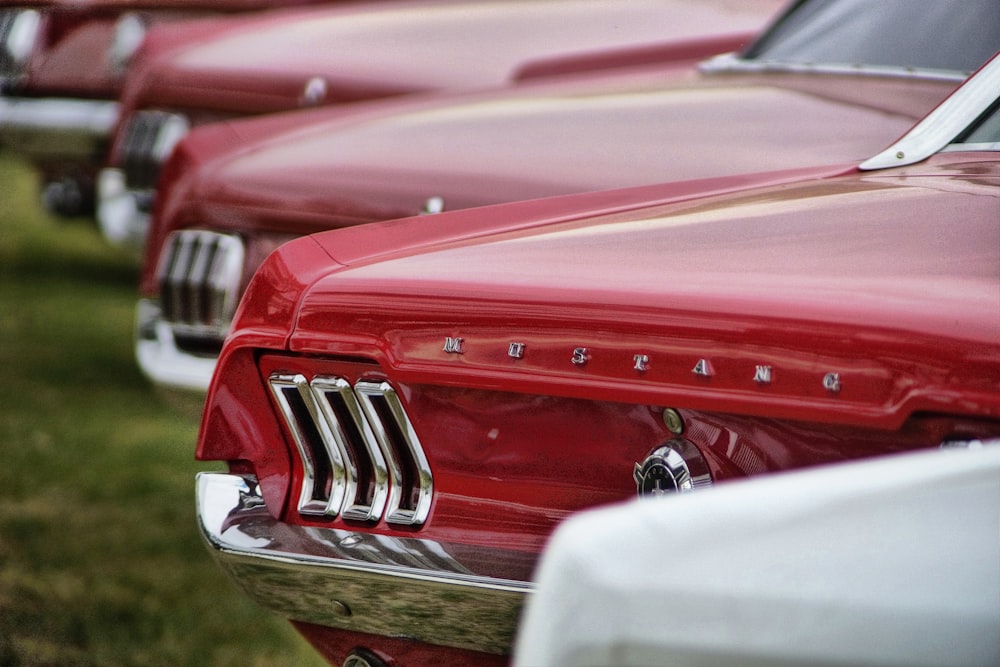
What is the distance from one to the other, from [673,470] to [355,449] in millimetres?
528

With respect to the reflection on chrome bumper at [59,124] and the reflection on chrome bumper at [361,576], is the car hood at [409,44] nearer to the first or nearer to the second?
the reflection on chrome bumper at [59,124]

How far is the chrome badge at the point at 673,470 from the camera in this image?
5.06 ft

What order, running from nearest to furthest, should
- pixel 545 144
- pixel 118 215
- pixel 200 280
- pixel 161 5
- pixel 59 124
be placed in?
pixel 545 144
pixel 200 280
pixel 118 215
pixel 59 124
pixel 161 5

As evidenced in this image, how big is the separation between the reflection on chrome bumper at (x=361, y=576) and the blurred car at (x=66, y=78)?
3913 mm

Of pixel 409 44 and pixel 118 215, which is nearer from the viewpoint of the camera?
pixel 409 44

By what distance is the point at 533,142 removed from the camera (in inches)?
109

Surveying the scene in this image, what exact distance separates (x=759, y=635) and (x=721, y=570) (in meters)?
Result: 0.07

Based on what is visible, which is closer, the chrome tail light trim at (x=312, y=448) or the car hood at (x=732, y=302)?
the car hood at (x=732, y=302)

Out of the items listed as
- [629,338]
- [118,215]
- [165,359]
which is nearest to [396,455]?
[629,338]

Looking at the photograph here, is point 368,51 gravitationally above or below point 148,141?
above

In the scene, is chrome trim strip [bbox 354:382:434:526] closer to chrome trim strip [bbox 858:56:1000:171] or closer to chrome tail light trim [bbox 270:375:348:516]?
chrome tail light trim [bbox 270:375:348:516]

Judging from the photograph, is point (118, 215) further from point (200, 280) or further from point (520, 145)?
point (520, 145)


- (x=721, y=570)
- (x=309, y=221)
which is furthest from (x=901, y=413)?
(x=309, y=221)

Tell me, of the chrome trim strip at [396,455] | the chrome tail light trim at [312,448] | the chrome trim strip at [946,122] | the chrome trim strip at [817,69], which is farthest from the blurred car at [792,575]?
the chrome trim strip at [817,69]
